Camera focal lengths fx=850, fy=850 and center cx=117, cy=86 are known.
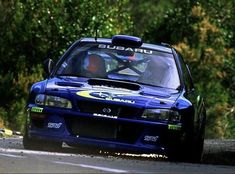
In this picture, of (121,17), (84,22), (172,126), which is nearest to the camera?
(172,126)

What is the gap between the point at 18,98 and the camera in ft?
73.1

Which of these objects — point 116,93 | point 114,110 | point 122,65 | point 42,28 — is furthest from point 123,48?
point 42,28

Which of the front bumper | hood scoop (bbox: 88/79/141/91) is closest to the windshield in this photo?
hood scoop (bbox: 88/79/141/91)

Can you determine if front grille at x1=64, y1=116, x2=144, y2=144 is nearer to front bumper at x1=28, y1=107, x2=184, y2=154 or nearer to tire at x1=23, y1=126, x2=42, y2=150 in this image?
front bumper at x1=28, y1=107, x2=184, y2=154

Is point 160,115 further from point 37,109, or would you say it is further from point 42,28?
point 42,28

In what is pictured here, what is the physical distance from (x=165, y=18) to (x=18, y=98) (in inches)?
340

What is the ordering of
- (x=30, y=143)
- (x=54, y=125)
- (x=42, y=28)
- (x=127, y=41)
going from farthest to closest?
(x=42, y=28), (x=127, y=41), (x=30, y=143), (x=54, y=125)

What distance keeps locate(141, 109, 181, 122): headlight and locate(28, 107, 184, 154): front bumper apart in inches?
2.4

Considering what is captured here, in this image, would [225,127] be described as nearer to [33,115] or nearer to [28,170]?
[33,115]

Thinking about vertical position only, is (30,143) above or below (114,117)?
below

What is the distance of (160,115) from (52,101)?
1.30 meters

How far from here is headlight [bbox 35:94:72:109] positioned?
10.1m

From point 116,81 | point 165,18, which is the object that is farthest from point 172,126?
point 165,18

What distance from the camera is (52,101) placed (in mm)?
10133
